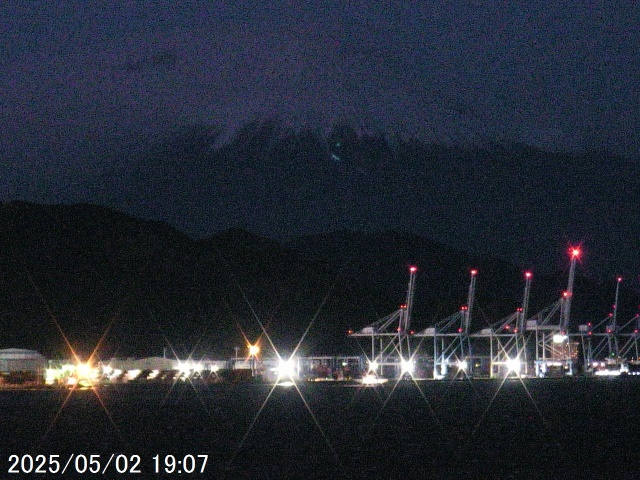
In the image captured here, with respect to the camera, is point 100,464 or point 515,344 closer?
point 100,464

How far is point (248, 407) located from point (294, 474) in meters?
33.2

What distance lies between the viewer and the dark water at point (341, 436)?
31.7 meters

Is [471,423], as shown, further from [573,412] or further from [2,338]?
[2,338]

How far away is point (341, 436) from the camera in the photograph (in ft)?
139

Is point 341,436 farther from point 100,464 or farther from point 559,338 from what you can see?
point 559,338

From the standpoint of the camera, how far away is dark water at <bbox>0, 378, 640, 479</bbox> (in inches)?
1246

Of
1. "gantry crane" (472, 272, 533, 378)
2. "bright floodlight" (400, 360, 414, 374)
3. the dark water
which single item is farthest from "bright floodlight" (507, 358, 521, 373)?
the dark water

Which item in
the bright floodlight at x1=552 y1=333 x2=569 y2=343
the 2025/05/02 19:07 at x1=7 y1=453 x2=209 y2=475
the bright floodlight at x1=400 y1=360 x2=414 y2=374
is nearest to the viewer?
the 2025/05/02 19:07 at x1=7 y1=453 x2=209 y2=475

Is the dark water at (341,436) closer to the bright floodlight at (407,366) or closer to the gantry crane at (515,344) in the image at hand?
the bright floodlight at (407,366)

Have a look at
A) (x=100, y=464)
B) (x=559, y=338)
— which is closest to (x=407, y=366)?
(x=559, y=338)

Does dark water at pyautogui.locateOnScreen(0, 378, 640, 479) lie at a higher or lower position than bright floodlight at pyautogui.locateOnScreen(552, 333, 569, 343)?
lower

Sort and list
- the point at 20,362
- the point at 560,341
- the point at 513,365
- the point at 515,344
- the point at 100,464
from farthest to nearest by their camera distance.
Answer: the point at 515,344 → the point at 513,365 → the point at 560,341 → the point at 20,362 → the point at 100,464

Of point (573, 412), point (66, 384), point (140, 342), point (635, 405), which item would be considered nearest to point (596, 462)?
point (573, 412)

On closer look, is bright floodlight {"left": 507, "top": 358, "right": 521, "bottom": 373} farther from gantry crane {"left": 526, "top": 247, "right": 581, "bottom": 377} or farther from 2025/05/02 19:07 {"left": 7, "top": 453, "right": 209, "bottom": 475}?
2025/05/02 19:07 {"left": 7, "top": 453, "right": 209, "bottom": 475}
